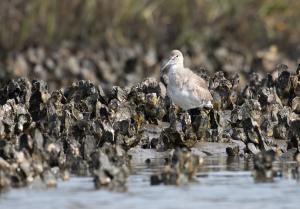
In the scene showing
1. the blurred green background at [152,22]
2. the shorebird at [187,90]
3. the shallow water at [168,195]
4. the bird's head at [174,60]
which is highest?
the blurred green background at [152,22]

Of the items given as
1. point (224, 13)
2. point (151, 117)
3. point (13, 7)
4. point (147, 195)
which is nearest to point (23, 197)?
point (147, 195)

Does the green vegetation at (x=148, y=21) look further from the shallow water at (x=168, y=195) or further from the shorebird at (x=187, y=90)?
the shallow water at (x=168, y=195)

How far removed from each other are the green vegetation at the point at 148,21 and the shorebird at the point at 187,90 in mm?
13025

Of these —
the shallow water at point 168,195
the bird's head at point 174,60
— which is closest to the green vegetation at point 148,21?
the bird's head at point 174,60

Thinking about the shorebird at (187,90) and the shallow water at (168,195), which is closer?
the shallow water at (168,195)

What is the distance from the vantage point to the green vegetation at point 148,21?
94.0ft

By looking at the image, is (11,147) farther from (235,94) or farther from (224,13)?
(224,13)

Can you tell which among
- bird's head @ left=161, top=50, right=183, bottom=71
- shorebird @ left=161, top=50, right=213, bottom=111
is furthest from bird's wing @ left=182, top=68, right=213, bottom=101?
bird's head @ left=161, top=50, right=183, bottom=71

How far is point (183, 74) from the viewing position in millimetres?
15938

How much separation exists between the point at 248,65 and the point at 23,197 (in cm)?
1986

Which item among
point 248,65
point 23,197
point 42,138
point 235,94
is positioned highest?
point 248,65

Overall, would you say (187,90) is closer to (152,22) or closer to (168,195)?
(168,195)

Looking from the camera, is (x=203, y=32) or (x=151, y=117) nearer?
(x=151, y=117)

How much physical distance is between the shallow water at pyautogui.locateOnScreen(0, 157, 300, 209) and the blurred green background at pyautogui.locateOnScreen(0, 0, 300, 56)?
18.1 metres
